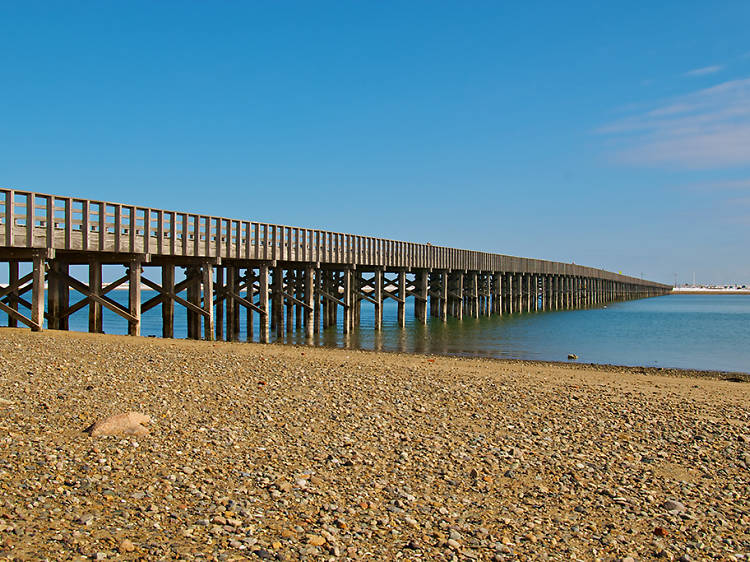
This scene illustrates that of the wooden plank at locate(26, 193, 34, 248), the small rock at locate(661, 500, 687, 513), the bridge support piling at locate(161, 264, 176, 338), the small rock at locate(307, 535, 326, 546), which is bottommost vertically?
the small rock at locate(661, 500, 687, 513)

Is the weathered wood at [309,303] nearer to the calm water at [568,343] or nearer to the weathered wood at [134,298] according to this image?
the calm water at [568,343]

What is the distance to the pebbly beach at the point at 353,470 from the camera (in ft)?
19.2

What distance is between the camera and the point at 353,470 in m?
7.74

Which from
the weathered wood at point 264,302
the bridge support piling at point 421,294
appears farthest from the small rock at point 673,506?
the bridge support piling at point 421,294

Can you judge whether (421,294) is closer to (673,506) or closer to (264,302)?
(264,302)

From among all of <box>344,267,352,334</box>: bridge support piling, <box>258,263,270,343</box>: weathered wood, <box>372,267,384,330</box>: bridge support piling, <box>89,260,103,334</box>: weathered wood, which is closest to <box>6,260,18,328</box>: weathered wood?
<box>89,260,103,334</box>: weathered wood

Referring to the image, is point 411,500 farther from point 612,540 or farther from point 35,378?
point 35,378

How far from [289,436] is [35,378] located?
17.1 feet

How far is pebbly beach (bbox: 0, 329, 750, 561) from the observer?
587 centimetres

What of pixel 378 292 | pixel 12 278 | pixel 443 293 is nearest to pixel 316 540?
pixel 12 278

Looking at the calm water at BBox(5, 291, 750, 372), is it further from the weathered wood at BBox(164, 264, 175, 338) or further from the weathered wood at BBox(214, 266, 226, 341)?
the weathered wood at BBox(164, 264, 175, 338)

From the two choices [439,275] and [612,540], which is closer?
[612,540]

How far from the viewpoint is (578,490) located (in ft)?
24.9

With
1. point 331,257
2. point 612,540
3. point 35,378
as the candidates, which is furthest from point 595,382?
point 331,257
